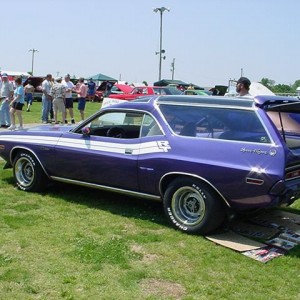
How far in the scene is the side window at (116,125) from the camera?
5.89 metres

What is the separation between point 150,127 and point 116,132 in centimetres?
73

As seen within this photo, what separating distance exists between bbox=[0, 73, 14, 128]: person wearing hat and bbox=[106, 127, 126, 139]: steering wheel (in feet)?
26.6

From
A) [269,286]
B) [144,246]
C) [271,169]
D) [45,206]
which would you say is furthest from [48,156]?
[269,286]

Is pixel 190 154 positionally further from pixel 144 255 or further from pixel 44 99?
pixel 44 99

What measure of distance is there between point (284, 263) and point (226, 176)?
1.01m

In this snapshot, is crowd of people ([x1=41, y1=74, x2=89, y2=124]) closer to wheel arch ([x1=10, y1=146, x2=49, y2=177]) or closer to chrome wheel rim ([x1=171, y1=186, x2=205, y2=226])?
wheel arch ([x1=10, y1=146, x2=49, y2=177])

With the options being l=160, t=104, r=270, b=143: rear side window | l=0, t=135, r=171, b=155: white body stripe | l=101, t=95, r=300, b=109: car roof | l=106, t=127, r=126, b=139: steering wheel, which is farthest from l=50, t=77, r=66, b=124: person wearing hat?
l=160, t=104, r=270, b=143: rear side window

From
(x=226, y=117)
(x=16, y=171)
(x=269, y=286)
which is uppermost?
(x=226, y=117)

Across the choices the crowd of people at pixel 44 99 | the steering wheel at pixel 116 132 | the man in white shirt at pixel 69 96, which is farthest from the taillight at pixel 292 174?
the man in white shirt at pixel 69 96

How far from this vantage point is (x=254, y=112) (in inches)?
193

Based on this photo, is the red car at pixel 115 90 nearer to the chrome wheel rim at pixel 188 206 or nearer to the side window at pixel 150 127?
the side window at pixel 150 127

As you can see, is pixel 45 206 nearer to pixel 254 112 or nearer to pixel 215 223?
pixel 215 223

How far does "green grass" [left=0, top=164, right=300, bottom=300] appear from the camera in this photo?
3.76 m

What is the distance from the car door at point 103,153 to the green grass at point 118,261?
46 cm
